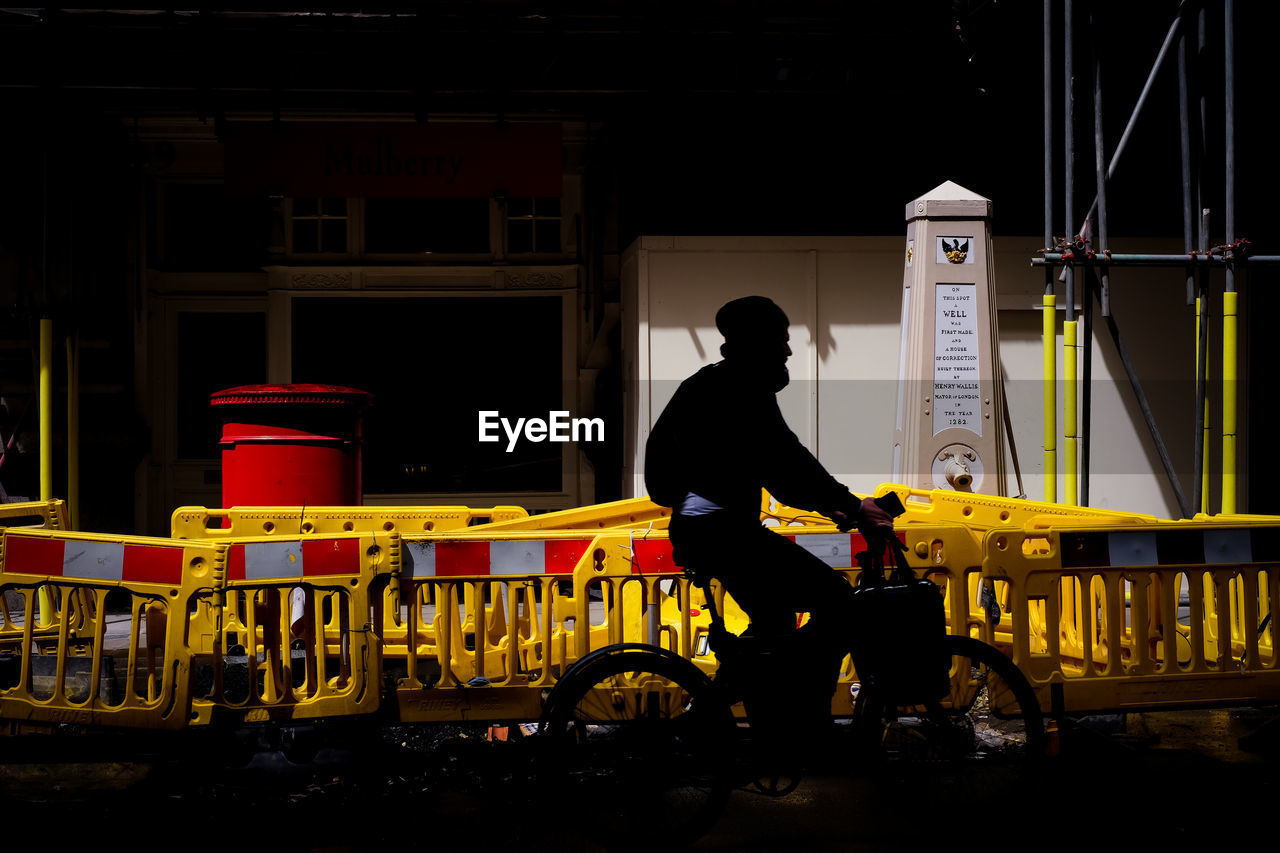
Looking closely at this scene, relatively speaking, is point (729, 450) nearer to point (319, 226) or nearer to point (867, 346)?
point (867, 346)

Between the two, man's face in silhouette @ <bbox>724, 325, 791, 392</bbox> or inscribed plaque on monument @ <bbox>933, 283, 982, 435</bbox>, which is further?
inscribed plaque on monument @ <bbox>933, 283, 982, 435</bbox>

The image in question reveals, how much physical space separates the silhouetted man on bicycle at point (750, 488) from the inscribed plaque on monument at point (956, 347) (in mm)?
5427

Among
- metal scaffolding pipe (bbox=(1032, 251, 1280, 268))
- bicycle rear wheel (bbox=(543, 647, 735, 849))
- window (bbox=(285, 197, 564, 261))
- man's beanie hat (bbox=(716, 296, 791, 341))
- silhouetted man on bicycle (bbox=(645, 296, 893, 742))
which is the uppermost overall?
window (bbox=(285, 197, 564, 261))

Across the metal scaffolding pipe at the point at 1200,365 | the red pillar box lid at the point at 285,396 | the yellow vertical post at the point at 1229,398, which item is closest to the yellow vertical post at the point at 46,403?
the red pillar box lid at the point at 285,396

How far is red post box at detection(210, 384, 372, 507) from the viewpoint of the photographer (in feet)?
23.8

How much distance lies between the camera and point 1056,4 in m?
10.1

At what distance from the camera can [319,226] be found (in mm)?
12344

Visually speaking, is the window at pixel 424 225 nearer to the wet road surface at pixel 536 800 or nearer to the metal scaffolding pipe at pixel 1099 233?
the metal scaffolding pipe at pixel 1099 233

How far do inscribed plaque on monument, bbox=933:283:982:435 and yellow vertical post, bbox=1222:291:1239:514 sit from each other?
1784 millimetres

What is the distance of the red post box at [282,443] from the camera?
7.25 meters

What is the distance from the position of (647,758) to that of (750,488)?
3.38 feet

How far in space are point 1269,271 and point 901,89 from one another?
13.3ft

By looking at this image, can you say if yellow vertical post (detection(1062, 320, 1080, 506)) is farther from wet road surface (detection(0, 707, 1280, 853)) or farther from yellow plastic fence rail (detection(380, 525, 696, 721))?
yellow plastic fence rail (detection(380, 525, 696, 721))

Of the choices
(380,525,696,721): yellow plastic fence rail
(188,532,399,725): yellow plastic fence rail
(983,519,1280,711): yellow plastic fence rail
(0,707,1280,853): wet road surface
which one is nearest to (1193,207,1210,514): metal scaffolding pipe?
(983,519,1280,711): yellow plastic fence rail
